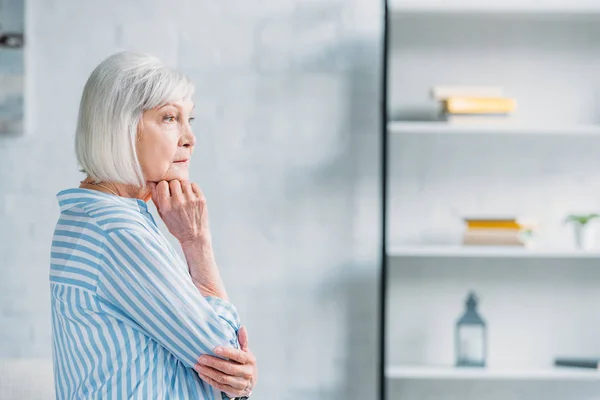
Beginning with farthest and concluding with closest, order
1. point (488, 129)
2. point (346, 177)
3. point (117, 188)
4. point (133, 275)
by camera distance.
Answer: point (346, 177) < point (488, 129) < point (117, 188) < point (133, 275)

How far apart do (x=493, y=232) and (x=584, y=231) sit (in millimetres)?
313

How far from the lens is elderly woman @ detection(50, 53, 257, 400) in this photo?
122 cm

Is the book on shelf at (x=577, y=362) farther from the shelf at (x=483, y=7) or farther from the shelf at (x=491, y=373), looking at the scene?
the shelf at (x=483, y=7)

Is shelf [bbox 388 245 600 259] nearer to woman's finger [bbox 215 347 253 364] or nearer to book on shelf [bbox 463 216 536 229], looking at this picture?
book on shelf [bbox 463 216 536 229]

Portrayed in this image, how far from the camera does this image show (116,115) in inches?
50.9

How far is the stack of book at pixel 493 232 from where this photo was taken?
2760 mm

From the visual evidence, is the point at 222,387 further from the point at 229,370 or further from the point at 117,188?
the point at 117,188

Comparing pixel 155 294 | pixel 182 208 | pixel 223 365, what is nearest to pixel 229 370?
pixel 223 365

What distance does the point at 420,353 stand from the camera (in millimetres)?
2971

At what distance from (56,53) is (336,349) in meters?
1.41

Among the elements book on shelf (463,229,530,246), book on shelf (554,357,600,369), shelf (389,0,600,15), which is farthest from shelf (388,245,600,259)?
shelf (389,0,600,15)

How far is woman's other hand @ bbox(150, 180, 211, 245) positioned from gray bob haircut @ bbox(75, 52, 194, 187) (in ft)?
0.21

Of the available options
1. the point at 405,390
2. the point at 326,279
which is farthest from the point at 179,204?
the point at 405,390

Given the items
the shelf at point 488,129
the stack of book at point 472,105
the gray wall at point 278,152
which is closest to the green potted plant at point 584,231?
the shelf at point 488,129
